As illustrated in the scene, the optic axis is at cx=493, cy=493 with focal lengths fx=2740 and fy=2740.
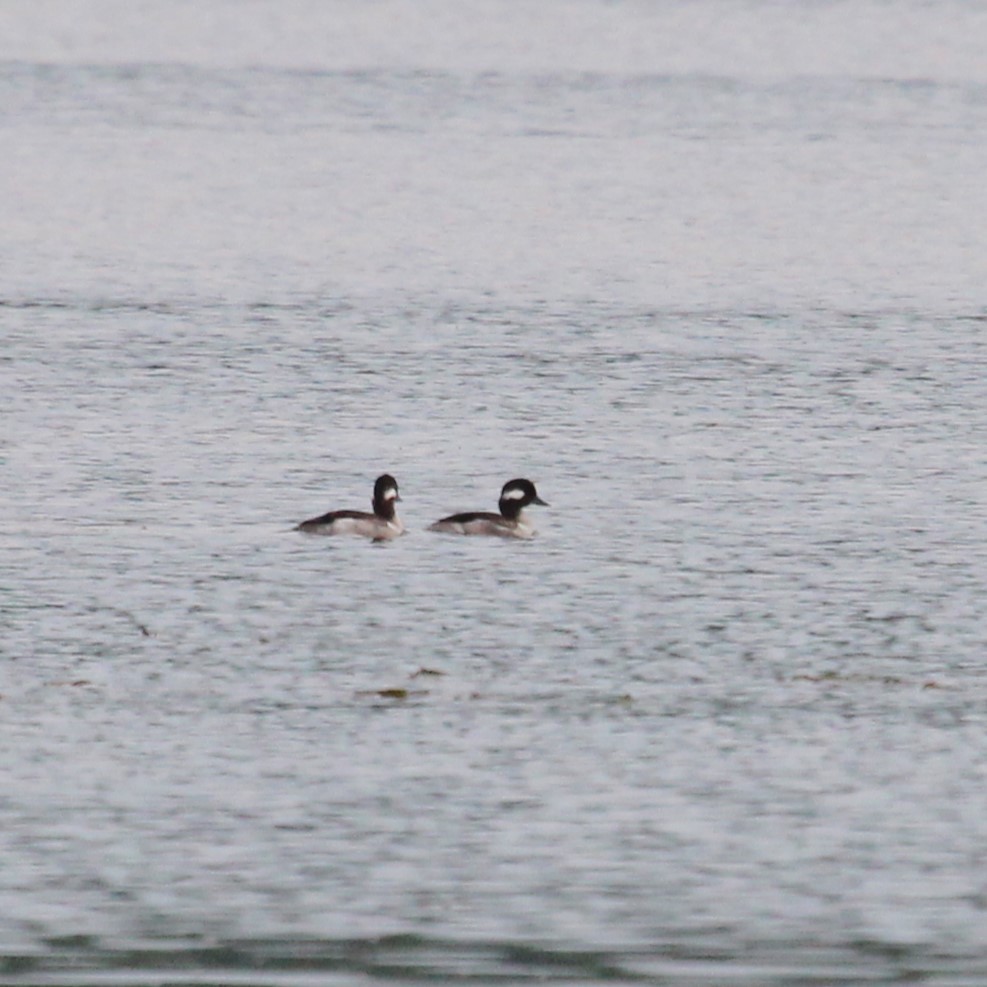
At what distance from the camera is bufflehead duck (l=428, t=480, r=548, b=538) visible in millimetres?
18516

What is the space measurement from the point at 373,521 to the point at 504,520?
0.89 meters

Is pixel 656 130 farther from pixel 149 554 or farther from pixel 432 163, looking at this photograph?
pixel 149 554

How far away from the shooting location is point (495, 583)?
17.4 m

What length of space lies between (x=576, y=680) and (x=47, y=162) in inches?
1440

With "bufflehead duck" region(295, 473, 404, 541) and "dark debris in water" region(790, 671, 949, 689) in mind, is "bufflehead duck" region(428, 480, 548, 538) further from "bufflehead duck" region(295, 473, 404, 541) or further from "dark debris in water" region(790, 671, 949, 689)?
"dark debris in water" region(790, 671, 949, 689)

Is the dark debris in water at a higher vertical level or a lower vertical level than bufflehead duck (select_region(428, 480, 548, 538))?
lower

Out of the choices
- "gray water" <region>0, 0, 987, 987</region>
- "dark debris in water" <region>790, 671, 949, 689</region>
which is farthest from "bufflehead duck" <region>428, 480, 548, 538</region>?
"dark debris in water" <region>790, 671, 949, 689</region>

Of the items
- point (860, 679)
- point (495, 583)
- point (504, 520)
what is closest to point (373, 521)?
point (504, 520)

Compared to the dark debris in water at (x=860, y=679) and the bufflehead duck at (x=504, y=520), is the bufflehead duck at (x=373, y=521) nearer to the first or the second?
the bufflehead duck at (x=504, y=520)

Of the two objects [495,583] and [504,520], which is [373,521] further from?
[495,583]

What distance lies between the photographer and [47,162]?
4934cm

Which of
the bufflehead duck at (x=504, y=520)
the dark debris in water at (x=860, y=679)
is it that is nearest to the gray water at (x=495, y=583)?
the dark debris in water at (x=860, y=679)

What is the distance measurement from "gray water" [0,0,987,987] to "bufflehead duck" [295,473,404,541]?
0.43 ft

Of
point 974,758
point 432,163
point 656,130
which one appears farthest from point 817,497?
point 656,130
